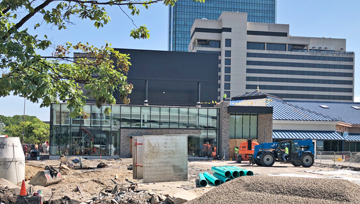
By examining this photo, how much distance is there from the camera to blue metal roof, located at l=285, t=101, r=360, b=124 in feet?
159

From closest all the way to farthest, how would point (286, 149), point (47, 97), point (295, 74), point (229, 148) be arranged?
point (47, 97) < point (286, 149) < point (229, 148) < point (295, 74)

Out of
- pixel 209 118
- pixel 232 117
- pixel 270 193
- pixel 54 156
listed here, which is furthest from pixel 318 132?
pixel 270 193

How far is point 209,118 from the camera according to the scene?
43.1 m

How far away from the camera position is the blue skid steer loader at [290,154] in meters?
29.9

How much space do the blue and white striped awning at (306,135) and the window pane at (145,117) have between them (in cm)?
1421

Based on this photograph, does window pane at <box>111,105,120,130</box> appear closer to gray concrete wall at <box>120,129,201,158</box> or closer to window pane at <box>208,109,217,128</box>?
gray concrete wall at <box>120,129,201,158</box>

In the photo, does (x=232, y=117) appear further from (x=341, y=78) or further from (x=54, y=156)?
(x=341, y=78)

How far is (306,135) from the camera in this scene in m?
42.2

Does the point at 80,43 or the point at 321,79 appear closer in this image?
the point at 80,43

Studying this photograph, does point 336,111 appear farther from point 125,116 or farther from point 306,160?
point 125,116

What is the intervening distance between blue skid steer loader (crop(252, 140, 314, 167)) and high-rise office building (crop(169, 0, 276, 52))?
137781 millimetres

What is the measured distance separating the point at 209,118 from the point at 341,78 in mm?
89068

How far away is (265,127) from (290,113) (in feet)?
11.7

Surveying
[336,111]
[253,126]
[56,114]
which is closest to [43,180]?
[56,114]
